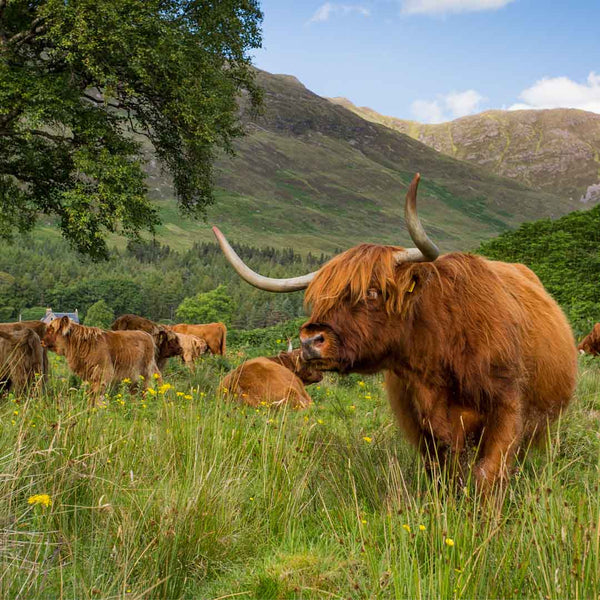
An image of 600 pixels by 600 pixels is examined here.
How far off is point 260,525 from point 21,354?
216 inches

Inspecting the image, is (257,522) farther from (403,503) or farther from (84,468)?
(84,468)

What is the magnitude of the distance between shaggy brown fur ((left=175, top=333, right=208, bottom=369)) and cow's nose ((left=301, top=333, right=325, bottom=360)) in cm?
986

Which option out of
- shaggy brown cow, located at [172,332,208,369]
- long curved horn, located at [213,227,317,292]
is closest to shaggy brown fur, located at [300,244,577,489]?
long curved horn, located at [213,227,317,292]

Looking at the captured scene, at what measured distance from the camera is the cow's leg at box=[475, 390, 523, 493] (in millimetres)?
3740

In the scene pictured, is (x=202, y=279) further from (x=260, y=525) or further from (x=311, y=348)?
(x=260, y=525)

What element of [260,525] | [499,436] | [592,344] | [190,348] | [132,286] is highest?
[499,436]

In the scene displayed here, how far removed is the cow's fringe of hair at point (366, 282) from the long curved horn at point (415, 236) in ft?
0.24

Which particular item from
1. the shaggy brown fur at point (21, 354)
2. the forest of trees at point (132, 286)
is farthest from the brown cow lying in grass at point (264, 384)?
the forest of trees at point (132, 286)

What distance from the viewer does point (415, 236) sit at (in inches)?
142

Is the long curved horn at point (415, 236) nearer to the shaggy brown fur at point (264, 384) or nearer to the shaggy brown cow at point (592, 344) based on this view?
the shaggy brown fur at point (264, 384)

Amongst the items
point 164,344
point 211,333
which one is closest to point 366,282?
point 164,344

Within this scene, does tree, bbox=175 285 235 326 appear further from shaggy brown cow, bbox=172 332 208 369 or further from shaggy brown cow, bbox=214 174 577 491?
shaggy brown cow, bbox=214 174 577 491

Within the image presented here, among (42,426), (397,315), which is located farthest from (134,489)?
(397,315)

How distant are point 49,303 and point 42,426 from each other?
117 m
